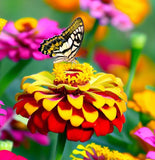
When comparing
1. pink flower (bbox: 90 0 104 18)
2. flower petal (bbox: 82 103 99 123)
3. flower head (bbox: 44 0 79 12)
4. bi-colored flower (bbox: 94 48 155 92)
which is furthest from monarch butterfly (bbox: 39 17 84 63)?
flower head (bbox: 44 0 79 12)

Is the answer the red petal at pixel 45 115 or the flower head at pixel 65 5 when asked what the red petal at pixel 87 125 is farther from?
the flower head at pixel 65 5

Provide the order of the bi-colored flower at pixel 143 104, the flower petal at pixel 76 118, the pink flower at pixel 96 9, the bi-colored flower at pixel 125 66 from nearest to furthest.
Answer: the flower petal at pixel 76 118
the bi-colored flower at pixel 143 104
the pink flower at pixel 96 9
the bi-colored flower at pixel 125 66

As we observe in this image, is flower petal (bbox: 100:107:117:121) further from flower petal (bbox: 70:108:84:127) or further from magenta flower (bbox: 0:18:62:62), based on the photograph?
magenta flower (bbox: 0:18:62:62)

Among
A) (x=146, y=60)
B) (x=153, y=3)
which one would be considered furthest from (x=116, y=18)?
(x=153, y=3)

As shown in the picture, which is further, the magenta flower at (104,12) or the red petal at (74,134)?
the magenta flower at (104,12)

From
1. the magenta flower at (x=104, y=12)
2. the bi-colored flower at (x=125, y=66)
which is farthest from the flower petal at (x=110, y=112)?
the bi-colored flower at (x=125, y=66)
